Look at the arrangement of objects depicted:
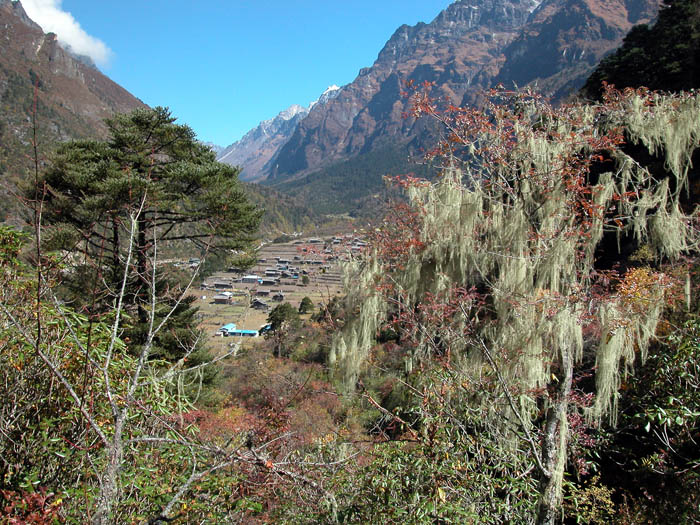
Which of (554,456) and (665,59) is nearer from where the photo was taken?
(554,456)

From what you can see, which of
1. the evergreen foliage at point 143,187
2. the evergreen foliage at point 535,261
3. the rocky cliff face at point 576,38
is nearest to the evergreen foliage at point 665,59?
the evergreen foliage at point 535,261

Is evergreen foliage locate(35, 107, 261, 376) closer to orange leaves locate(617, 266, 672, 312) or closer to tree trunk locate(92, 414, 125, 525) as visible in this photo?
tree trunk locate(92, 414, 125, 525)

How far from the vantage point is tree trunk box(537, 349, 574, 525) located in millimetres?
3188

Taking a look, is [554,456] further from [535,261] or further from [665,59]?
[665,59]

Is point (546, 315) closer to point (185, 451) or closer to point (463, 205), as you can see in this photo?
point (463, 205)

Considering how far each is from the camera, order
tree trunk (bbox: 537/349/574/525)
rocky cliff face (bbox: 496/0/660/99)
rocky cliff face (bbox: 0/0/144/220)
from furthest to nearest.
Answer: rocky cliff face (bbox: 496/0/660/99) < rocky cliff face (bbox: 0/0/144/220) < tree trunk (bbox: 537/349/574/525)

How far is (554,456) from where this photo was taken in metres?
3.34

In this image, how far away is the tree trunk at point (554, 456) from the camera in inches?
125

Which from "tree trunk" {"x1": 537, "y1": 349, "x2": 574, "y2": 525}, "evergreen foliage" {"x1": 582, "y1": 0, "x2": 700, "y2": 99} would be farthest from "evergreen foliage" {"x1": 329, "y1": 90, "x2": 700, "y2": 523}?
"evergreen foliage" {"x1": 582, "y1": 0, "x2": 700, "y2": 99}

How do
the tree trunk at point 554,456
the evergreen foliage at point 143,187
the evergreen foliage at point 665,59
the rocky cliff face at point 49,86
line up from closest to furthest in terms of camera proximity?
the tree trunk at point 554,456
the evergreen foliage at point 143,187
the evergreen foliage at point 665,59
the rocky cliff face at point 49,86

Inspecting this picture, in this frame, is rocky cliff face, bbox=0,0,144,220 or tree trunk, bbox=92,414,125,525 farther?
rocky cliff face, bbox=0,0,144,220

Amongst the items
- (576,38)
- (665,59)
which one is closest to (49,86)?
(665,59)

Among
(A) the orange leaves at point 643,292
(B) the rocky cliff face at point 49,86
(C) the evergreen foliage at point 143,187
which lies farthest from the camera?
(B) the rocky cliff face at point 49,86

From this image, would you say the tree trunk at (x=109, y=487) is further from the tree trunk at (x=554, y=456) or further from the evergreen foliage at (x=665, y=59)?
the evergreen foliage at (x=665, y=59)
